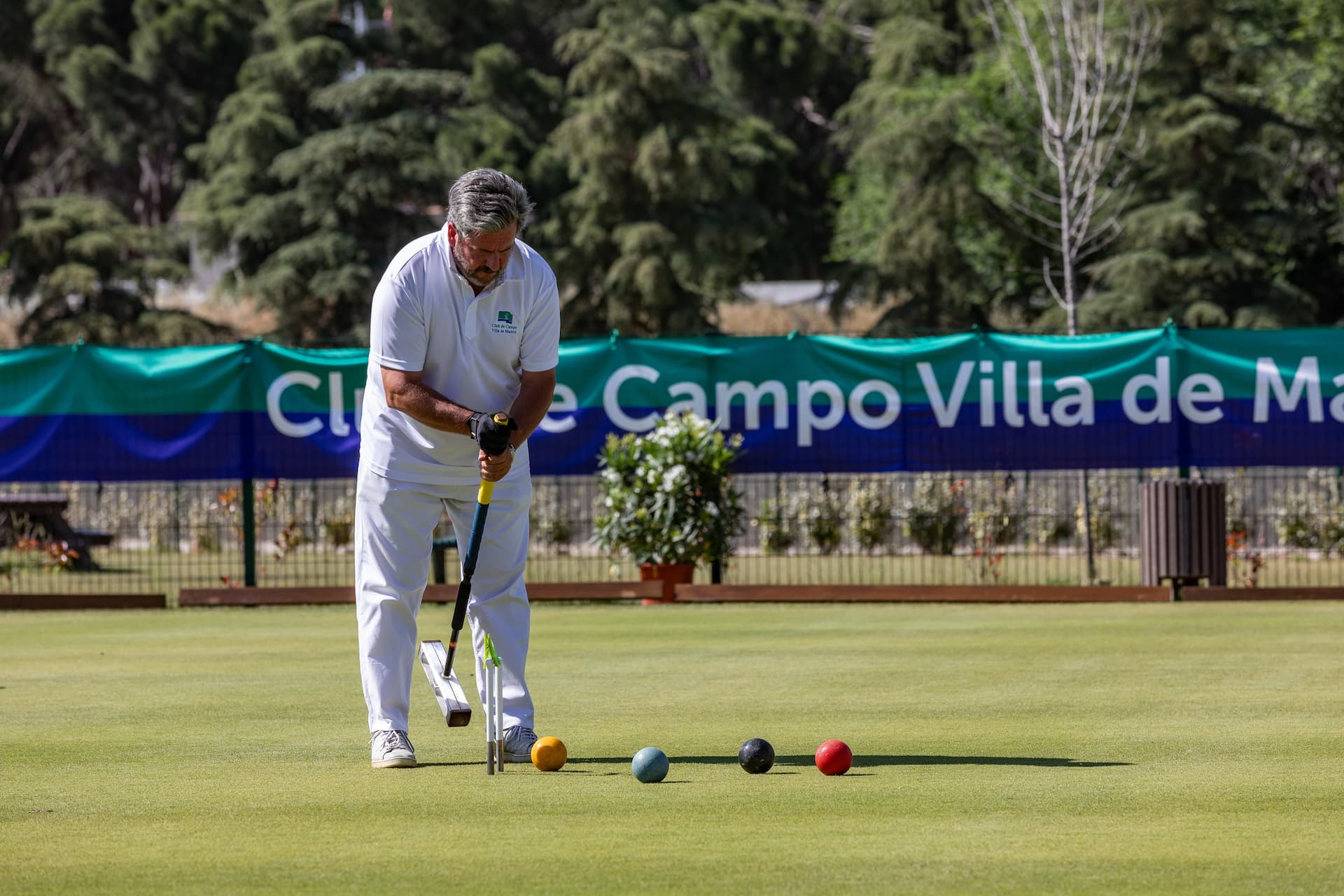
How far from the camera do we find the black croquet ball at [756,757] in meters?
6.19

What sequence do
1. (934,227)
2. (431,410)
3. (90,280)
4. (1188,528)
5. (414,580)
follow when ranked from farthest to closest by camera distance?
(90,280)
(934,227)
(1188,528)
(414,580)
(431,410)

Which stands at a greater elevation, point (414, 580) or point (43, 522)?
point (43, 522)

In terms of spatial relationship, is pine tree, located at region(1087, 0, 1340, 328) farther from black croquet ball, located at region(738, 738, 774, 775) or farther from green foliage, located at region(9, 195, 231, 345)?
black croquet ball, located at region(738, 738, 774, 775)

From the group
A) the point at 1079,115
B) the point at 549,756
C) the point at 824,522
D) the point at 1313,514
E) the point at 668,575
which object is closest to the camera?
the point at 549,756

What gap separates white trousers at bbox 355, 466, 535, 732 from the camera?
6.70m

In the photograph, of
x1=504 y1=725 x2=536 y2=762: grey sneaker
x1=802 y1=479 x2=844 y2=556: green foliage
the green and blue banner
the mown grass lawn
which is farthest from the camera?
x1=802 y1=479 x2=844 y2=556: green foliage

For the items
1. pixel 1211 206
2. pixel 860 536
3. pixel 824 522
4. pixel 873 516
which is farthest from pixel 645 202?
pixel 873 516

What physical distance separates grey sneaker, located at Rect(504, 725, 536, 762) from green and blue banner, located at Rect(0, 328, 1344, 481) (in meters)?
8.75

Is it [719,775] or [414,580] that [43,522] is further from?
[719,775]

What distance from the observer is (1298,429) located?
15070mm

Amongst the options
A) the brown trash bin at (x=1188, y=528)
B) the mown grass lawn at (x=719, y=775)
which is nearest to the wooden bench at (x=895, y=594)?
the brown trash bin at (x=1188, y=528)

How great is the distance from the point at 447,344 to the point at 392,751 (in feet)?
4.89

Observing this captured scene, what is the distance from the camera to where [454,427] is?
6.58 meters

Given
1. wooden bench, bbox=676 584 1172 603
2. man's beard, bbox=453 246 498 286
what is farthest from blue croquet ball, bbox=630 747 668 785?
wooden bench, bbox=676 584 1172 603
